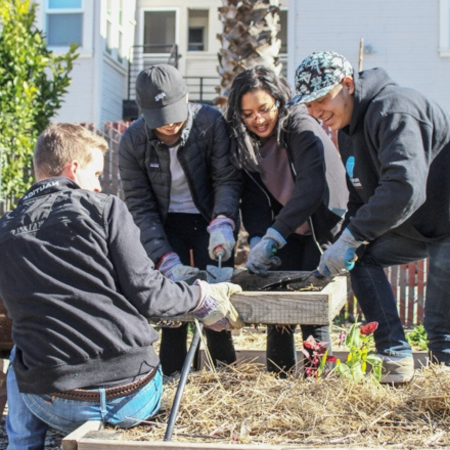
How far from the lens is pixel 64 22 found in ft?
49.9

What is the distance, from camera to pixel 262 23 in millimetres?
8570

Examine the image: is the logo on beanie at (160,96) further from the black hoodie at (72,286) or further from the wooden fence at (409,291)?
the wooden fence at (409,291)

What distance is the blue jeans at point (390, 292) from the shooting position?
3463mm

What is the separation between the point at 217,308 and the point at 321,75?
128 cm

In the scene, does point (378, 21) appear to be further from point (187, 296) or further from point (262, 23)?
point (187, 296)

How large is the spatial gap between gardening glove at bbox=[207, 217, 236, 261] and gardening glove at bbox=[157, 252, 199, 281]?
214 mm

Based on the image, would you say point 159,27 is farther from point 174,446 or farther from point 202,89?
point 174,446

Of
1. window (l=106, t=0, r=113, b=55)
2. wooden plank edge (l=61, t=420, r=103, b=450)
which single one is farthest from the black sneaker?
window (l=106, t=0, r=113, b=55)

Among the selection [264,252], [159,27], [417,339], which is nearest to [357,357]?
[264,252]

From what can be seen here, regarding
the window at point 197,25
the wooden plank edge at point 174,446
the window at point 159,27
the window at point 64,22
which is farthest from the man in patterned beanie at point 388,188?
the window at point 159,27

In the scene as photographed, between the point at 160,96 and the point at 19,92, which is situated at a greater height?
the point at 19,92

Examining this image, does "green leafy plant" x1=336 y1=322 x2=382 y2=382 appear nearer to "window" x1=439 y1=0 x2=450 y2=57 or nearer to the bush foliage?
the bush foliage

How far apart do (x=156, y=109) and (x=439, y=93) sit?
11.4 m

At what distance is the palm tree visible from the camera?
27.2 feet
